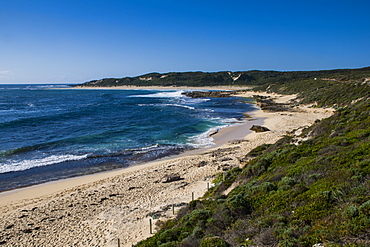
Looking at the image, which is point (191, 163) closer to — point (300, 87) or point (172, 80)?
point (300, 87)

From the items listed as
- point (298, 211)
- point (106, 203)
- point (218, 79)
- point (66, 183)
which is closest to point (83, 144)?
point (66, 183)

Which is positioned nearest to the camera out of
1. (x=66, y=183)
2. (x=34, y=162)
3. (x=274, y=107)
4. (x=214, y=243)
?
(x=214, y=243)

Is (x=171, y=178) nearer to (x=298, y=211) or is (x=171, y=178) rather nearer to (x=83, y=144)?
(x=298, y=211)

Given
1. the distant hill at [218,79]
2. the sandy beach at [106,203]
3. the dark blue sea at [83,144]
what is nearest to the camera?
the sandy beach at [106,203]

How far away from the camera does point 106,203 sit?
39.5ft

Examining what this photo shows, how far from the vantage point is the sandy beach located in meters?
9.36

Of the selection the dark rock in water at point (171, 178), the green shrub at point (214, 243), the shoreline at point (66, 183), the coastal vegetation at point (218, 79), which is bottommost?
the shoreline at point (66, 183)

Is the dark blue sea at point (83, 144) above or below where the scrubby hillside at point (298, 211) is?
below

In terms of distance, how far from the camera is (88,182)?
49.6 feet

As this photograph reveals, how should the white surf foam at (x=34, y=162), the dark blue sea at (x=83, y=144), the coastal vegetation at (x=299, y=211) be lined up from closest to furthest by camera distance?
the coastal vegetation at (x=299, y=211) → the dark blue sea at (x=83, y=144) → the white surf foam at (x=34, y=162)

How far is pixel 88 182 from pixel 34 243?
6.13m

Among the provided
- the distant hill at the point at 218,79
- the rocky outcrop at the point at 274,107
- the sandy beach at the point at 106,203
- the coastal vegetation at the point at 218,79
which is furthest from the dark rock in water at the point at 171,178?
the distant hill at the point at 218,79

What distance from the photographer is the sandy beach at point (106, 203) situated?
9359 millimetres

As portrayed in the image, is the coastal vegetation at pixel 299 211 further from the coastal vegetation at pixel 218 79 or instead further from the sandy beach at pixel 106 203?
the coastal vegetation at pixel 218 79
